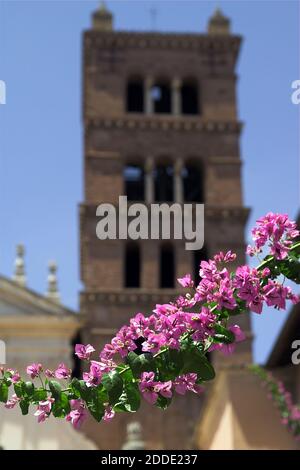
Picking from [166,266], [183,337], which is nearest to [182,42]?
[166,266]

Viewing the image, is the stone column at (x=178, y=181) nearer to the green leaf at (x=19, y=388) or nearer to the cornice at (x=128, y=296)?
the cornice at (x=128, y=296)

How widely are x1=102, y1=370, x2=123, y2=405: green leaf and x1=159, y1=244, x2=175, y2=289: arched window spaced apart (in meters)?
31.0

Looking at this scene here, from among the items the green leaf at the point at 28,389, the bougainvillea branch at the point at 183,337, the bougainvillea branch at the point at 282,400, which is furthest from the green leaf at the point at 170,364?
the bougainvillea branch at the point at 282,400

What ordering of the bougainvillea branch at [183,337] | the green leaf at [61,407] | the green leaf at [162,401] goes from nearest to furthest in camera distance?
the bougainvillea branch at [183,337]
the green leaf at [162,401]
the green leaf at [61,407]

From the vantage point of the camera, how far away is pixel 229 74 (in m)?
39.5

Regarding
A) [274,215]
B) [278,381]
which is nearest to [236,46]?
[278,381]

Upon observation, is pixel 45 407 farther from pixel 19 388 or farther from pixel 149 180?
pixel 149 180

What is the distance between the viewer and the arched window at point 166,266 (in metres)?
36.6

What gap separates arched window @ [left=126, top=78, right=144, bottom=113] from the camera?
39.8 meters

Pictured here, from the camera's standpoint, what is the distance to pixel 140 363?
5.48 metres

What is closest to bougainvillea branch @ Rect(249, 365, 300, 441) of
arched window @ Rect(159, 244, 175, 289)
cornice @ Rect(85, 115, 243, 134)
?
arched window @ Rect(159, 244, 175, 289)

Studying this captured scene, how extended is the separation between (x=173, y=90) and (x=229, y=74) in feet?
7.22

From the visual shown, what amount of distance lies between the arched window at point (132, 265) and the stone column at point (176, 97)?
553 centimetres
